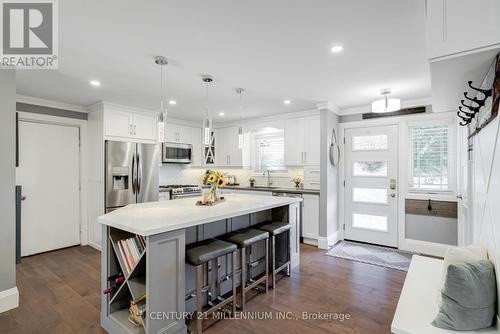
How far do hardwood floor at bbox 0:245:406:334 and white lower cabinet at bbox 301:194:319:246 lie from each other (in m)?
0.64

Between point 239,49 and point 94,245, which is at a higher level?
point 239,49

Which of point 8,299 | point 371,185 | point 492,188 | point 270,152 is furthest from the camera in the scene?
point 270,152

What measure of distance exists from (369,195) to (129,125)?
430 centimetres

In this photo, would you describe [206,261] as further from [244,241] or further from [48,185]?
[48,185]

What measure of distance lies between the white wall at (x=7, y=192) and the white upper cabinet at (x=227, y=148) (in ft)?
12.6

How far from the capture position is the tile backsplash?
5230 millimetres

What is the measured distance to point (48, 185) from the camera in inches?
159

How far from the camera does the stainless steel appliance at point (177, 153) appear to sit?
5086mm

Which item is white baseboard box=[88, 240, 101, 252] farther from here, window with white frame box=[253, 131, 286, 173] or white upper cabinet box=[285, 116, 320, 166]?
white upper cabinet box=[285, 116, 320, 166]

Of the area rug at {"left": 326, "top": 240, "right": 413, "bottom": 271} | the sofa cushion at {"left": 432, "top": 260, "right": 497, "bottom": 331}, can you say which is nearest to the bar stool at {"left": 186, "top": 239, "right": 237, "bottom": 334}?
the sofa cushion at {"left": 432, "top": 260, "right": 497, "bottom": 331}

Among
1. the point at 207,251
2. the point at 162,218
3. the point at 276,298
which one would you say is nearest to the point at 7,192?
the point at 162,218

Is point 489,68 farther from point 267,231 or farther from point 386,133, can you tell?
point 386,133

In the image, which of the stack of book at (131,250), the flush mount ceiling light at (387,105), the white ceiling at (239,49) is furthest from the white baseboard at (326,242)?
the stack of book at (131,250)

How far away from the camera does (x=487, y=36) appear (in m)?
0.94
